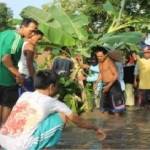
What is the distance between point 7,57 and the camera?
25.0 feet

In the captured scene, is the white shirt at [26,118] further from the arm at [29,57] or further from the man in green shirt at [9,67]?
the arm at [29,57]

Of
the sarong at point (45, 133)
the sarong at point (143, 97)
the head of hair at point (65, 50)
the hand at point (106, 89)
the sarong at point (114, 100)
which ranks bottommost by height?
the sarong at point (143, 97)

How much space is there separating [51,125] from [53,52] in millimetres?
9144

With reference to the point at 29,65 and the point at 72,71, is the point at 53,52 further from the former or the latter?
the point at 29,65

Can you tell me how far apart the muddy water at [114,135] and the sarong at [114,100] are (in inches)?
7.4

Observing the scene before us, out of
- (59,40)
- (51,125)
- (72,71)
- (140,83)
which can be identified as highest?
(51,125)

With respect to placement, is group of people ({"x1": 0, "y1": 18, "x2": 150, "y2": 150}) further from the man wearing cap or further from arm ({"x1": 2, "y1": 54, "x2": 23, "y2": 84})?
the man wearing cap

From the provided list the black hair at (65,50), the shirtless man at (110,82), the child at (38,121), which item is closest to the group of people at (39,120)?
the child at (38,121)

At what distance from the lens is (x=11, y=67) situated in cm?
755

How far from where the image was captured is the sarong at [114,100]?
42.4ft

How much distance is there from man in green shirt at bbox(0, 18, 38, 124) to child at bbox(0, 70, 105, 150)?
211 cm

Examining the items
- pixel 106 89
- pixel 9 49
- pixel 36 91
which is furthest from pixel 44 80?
pixel 106 89

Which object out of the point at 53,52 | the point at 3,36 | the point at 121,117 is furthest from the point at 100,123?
the point at 3,36

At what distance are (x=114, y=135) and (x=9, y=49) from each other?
2.79m
